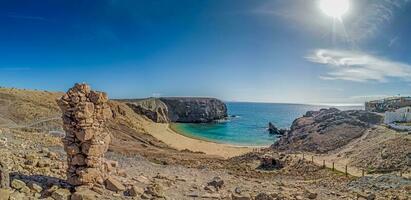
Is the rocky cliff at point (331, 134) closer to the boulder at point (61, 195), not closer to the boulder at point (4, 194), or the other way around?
the boulder at point (61, 195)

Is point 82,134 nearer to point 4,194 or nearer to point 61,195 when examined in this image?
point 61,195

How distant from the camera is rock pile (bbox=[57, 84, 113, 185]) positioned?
16578 millimetres

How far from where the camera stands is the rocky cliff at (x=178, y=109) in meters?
133

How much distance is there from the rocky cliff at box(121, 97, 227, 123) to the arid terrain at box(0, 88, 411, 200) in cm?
6456

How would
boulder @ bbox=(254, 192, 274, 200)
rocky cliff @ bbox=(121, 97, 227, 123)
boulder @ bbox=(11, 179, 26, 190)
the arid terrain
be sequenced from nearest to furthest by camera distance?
boulder @ bbox=(11, 179, 26, 190), the arid terrain, boulder @ bbox=(254, 192, 274, 200), rocky cliff @ bbox=(121, 97, 227, 123)

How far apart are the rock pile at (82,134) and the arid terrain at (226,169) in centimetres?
73

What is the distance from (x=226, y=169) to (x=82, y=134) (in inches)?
835

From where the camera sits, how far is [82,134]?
16594mm

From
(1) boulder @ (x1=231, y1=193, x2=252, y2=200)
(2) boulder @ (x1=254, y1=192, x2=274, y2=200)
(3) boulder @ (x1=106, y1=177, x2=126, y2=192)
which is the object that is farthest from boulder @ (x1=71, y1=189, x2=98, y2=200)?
(2) boulder @ (x1=254, y1=192, x2=274, y2=200)

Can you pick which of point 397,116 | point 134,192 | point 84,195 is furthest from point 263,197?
point 397,116

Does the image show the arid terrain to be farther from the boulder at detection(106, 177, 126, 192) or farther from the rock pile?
the rock pile

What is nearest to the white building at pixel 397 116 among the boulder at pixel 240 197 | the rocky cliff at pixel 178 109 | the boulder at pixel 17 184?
the boulder at pixel 240 197

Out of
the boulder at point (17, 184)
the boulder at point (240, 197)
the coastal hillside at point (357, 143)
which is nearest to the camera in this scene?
the boulder at point (17, 184)

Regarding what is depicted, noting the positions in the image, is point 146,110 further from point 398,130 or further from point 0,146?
point 0,146
